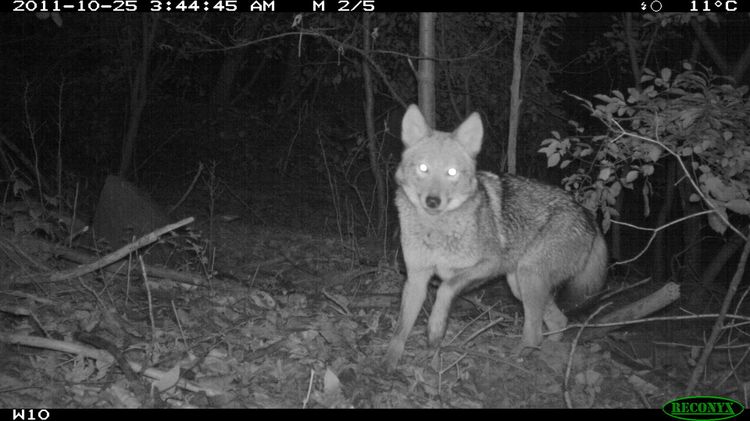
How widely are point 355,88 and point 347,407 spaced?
1387 centimetres

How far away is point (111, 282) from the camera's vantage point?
5613mm

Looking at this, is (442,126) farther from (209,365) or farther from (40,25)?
(40,25)

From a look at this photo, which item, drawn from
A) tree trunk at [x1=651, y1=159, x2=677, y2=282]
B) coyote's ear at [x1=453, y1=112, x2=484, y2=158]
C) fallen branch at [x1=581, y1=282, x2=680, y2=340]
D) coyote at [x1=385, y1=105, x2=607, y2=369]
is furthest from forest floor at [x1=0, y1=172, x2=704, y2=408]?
tree trunk at [x1=651, y1=159, x2=677, y2=282]

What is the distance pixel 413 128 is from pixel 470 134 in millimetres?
500

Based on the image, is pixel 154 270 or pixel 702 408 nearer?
pixel 702 408

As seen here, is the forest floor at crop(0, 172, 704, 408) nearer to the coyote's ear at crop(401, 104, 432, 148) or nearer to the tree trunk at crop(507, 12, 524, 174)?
the coyote's ear at crop(401, 104, 432, 148)

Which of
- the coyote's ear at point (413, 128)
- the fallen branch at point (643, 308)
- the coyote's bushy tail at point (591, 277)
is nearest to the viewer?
the coyote's ear at point (413, 128)

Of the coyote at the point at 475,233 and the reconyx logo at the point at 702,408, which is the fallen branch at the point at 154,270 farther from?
the reconyx logo at the point at 702,408

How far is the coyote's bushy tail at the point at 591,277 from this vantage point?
622 cm

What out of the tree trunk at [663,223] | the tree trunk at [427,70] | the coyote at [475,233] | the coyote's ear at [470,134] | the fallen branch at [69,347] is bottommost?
the tree trunk at [663,223]

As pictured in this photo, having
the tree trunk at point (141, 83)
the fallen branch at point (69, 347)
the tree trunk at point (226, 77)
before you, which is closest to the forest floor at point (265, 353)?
the fallen branch at point (69, 347)

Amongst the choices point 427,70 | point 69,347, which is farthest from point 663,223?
point 69,347

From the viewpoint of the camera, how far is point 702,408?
4328mm

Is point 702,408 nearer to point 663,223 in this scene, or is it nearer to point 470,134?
point 470,134
